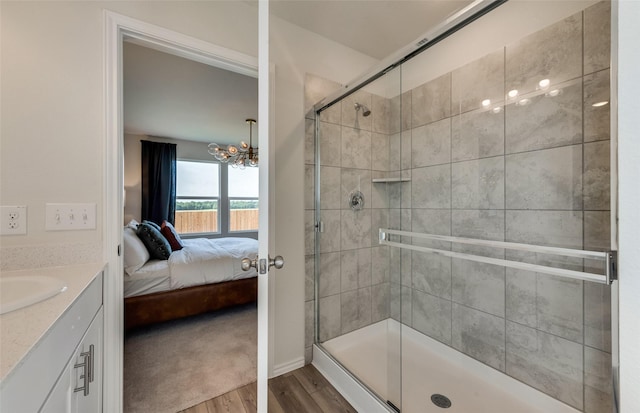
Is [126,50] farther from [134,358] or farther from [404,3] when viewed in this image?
[134,358]

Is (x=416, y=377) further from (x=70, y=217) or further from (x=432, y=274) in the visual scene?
(x=70, y=217)

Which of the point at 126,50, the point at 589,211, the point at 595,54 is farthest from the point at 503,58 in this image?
the point at 126,50

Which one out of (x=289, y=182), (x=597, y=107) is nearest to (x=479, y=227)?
(x=597, y=107)

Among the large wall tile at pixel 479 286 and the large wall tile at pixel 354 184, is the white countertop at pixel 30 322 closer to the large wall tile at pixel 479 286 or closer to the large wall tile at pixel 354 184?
the large wall tile at pixel 354 184

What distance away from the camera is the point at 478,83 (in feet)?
5.53

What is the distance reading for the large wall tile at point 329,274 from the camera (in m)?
1.93

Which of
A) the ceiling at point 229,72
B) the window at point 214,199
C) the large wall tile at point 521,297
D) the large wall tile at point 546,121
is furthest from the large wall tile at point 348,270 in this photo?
the window at point 214,199

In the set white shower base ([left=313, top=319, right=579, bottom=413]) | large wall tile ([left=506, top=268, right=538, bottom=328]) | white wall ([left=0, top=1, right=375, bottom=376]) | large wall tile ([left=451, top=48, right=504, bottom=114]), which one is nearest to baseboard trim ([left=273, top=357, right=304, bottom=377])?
white shower base ([left=313, top=319, right=579, bottom=413])

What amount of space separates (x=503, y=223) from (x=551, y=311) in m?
0.53

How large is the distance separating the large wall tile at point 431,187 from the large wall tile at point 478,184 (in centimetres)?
4

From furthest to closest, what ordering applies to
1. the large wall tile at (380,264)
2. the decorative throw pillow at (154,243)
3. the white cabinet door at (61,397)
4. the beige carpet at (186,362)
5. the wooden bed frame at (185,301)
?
the decorative throw pillow at (154,243) < the wooden bed frame at (185,301) < the large wall tile at (380,264) < the beige carpet at (186,362) < the white cabinet door at (61,397)

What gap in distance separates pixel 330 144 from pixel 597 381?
6.48ft

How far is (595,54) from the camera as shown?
1202 millimetres

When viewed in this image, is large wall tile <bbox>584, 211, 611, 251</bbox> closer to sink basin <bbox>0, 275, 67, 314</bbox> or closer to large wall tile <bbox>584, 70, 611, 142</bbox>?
large wall tile <bbox>584, 70, 611, 142</bbox>
